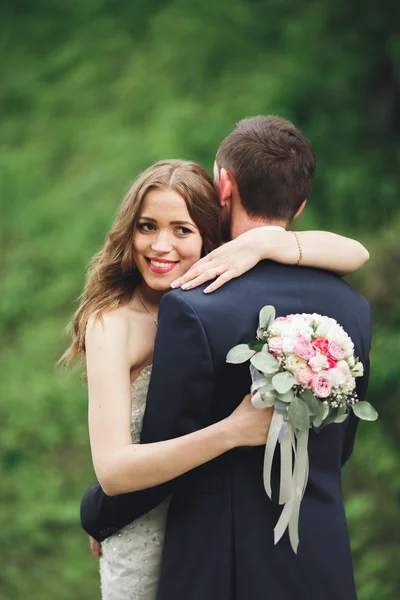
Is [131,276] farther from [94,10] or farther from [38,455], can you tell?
[94,10]

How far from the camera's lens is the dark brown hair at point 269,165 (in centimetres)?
262

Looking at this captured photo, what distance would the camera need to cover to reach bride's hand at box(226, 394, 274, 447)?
2.37m

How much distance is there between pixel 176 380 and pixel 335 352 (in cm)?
42

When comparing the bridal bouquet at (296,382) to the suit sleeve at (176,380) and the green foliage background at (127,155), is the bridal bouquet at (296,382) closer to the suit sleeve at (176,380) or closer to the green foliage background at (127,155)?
the suit sleeve at (176,380)

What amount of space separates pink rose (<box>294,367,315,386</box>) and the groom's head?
589mm

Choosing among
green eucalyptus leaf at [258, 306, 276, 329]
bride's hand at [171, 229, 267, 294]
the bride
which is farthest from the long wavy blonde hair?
green eucalyptus leaf at [258, 306, 276, 329]

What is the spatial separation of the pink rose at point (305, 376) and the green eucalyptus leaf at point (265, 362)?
2.2 inches

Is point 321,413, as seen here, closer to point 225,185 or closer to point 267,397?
point 267,397

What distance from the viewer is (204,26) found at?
8000mm

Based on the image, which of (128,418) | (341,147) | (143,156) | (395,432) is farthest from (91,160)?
(128,418)

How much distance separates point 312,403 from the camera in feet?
7.48

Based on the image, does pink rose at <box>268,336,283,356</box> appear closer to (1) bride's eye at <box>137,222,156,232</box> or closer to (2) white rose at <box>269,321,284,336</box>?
(2) white rose at <box>269,321,284,336</box>

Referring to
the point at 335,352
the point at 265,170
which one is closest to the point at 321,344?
the point at 335,352

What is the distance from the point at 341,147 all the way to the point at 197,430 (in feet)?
17.7
